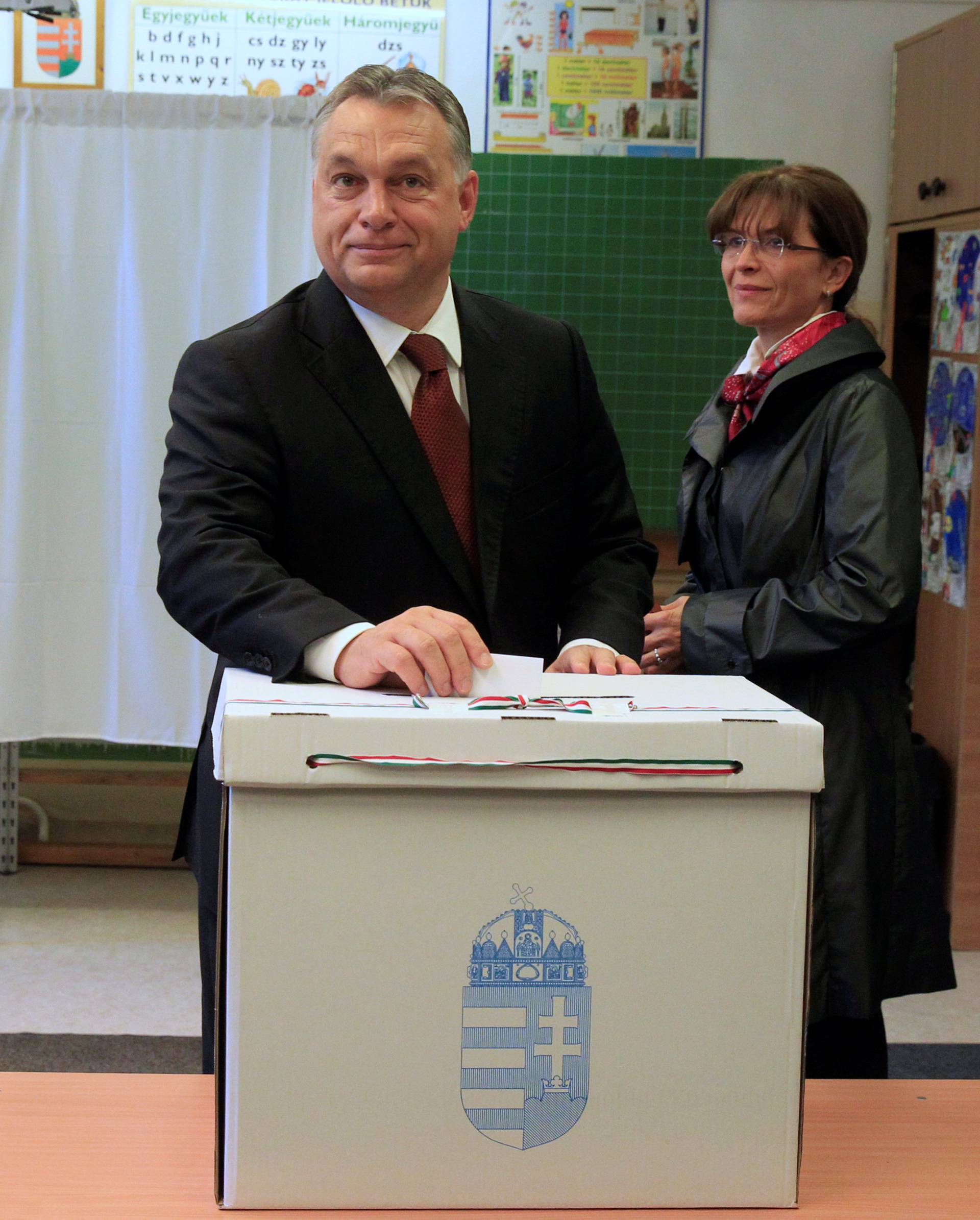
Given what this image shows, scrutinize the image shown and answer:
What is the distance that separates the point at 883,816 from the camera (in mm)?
1809

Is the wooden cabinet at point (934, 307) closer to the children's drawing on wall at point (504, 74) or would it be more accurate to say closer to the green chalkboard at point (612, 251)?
the green chalkboard at point (612, 251)

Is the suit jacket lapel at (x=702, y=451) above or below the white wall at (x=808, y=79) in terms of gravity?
below

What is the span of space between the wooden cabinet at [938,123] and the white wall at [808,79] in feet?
0.24

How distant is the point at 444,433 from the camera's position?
4.34 ft

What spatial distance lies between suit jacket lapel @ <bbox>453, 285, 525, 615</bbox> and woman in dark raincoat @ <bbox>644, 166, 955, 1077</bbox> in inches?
22.1

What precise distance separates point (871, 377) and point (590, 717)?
120 cm

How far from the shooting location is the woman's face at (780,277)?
190 centimetres

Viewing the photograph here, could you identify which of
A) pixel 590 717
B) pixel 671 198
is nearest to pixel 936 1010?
pixel 671 198

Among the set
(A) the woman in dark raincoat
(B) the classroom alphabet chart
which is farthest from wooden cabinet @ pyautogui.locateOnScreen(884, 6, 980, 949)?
(A) the woman in dark raincoat

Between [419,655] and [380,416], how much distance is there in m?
0.45

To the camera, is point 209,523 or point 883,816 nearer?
point 209,523

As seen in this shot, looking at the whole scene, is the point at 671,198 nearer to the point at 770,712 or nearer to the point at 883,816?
the point at 883,816

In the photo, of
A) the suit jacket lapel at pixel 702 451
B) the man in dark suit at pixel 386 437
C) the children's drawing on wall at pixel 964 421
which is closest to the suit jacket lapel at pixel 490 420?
the man in dark suit at pixel 386 437

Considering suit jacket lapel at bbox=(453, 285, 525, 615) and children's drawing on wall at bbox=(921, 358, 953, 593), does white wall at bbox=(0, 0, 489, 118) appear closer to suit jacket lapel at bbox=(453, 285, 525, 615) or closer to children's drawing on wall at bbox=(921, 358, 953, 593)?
children's drawing on wall at bbox=(921, 358, 953, 593)
